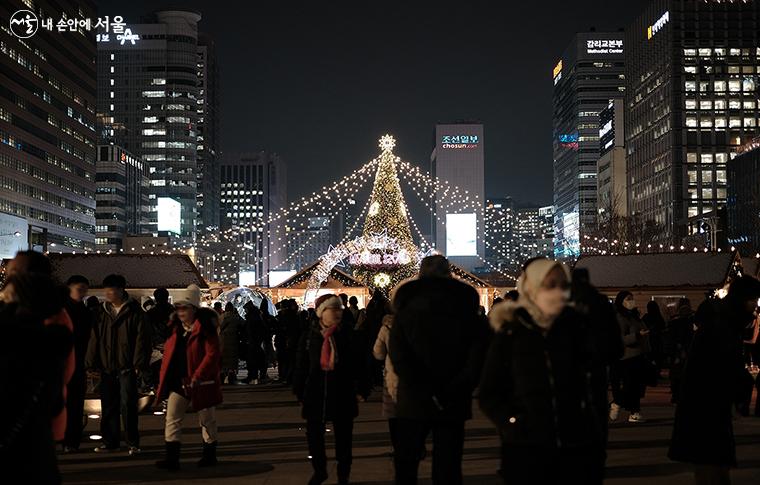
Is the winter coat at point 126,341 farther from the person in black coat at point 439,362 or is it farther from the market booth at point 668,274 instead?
Answer: the market booth at point 668,274

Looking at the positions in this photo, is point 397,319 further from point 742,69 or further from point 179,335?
point 742,69

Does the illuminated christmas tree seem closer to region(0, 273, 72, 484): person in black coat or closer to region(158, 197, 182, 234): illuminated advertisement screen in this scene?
region(0, 273, 72, 484): person in black coat

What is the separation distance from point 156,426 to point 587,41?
189m

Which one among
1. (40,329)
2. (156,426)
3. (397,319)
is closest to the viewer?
(40,329)

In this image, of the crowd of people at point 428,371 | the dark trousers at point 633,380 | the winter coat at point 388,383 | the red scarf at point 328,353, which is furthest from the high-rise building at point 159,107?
the red scarf at point 328,353

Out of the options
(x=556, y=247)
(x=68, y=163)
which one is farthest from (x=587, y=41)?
(x=68, y=163)

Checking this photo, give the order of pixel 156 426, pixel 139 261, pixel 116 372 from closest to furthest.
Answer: pixel 116 372, pixel 156 426, pixel 139 261

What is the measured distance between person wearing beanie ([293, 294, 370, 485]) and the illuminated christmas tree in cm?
3106

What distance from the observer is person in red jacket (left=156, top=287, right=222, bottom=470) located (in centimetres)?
979

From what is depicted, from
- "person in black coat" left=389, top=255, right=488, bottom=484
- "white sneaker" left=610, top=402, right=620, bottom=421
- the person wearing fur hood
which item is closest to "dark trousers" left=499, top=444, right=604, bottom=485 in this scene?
the person wearing fur hood

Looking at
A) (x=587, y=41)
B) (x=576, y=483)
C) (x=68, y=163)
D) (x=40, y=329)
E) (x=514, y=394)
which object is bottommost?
(x=576, y=483)

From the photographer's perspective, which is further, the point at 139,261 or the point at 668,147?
the point at 668,147

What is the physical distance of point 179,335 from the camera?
32.9ft

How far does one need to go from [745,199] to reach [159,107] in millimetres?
127120
